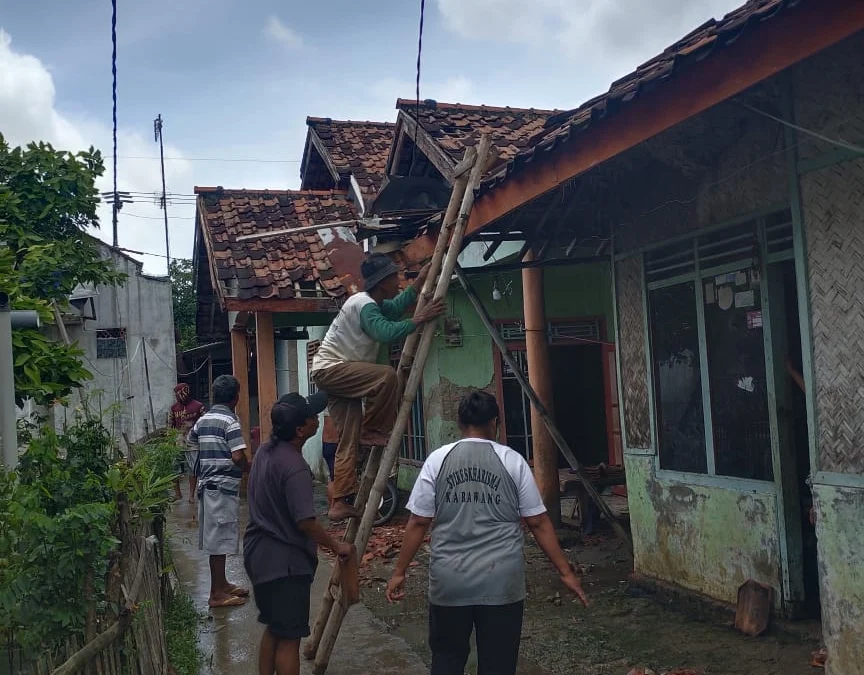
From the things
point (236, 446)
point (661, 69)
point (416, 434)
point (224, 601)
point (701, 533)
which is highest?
point (661, 69)

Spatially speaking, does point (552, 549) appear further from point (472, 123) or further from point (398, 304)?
point (472, 123)

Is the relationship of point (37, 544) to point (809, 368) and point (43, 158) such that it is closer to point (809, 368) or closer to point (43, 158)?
point (809, 368)

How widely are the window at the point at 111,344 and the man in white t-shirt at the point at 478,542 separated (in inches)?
808

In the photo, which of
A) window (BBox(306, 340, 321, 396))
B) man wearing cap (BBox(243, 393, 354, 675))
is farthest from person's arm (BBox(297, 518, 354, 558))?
window (BBox(306, 340, 321, 396))

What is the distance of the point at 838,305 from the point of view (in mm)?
4395

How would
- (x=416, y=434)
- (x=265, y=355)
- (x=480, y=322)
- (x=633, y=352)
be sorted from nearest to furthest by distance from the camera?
(x=633, y=352) < (x=480, y=322) < (x=265, y=355) < (x=416, y=434)

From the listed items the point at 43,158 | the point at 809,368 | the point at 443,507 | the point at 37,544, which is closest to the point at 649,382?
the point at 809,368

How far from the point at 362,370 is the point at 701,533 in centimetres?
271

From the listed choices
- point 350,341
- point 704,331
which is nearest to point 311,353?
point 704,331

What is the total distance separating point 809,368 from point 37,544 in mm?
3697

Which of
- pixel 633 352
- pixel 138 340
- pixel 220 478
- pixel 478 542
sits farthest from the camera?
pixel 138 340

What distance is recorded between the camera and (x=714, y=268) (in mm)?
5859

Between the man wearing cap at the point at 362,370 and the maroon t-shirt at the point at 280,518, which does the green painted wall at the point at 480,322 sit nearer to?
the man wearing cap at the point at 362,370

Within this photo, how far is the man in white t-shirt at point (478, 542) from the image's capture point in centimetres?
376
